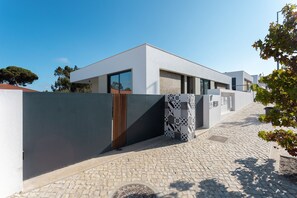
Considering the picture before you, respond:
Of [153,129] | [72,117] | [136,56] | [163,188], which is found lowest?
[163,188]

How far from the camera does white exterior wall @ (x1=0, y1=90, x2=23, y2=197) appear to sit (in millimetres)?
2652

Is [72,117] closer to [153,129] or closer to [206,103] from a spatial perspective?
[153,129]

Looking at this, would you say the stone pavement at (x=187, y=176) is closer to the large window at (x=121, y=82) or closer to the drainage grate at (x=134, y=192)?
the drainage grate at (x=134, y=192)

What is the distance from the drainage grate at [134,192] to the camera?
9.25ft

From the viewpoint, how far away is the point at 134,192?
115 inches

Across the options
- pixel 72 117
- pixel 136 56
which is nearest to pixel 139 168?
pixel 72 117

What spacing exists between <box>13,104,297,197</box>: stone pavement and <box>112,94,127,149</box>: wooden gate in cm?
75

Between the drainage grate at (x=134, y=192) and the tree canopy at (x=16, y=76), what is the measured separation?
44.3 metres

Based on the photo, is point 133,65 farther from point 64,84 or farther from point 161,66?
point 64,84

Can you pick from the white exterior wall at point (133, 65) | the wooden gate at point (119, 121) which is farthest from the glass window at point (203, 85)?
the wooden gate at point (119, 121)

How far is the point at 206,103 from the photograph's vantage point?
8719 millimetres

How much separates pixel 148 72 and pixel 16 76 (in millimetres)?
40692

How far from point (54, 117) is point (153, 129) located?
A: 13.1 ft

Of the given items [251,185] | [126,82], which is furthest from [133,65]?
[251,185]
